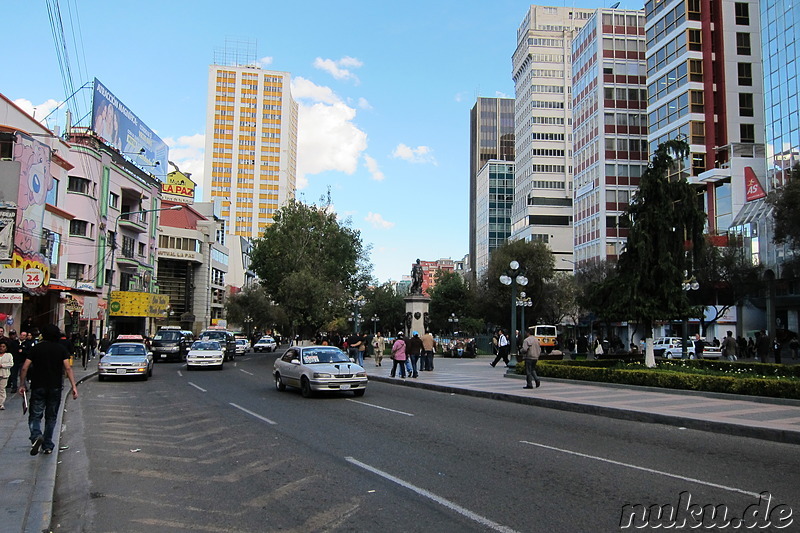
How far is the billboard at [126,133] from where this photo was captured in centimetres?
4734

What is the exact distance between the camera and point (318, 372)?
53.0 feet

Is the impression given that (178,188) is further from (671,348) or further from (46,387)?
(46,387)

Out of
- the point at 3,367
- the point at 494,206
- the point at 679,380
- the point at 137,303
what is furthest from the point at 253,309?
the point at 679,380

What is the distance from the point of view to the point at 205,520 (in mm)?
5805

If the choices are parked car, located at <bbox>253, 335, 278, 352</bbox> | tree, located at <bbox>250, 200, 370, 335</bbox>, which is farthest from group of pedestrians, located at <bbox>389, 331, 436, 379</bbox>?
parked car, located at <bbox>253, 335, 278, 352</bbox>

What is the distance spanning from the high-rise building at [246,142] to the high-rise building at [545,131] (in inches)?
2242

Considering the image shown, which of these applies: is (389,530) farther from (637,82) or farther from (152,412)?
(637,82)

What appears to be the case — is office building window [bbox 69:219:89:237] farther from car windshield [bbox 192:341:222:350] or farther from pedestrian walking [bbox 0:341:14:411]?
pedestrian walking [bbox 0:341:14:411]

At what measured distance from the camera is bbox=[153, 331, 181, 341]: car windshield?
37.9 m

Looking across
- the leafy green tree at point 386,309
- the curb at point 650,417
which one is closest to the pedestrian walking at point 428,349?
the curb at point 650,417

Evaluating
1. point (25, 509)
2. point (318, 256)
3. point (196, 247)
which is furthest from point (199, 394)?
point (196, 247)

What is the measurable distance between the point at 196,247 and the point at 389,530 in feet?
229

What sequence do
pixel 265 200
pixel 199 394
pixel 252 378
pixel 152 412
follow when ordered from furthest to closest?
pixel 265 200 < pixel 252 378 < pixel 199 394 < pixel 152 412

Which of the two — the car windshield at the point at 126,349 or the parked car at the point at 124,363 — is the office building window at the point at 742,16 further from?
the parked car at the point at 124,363
